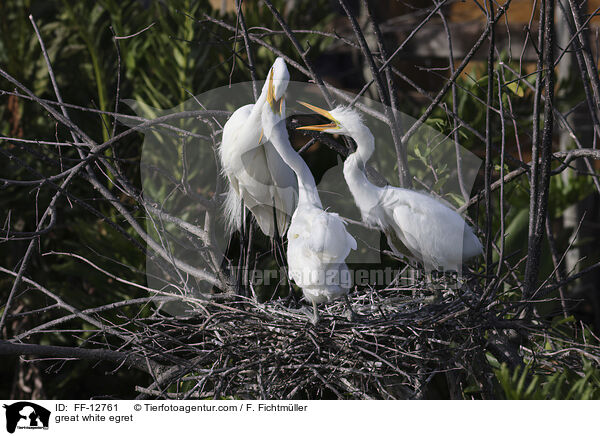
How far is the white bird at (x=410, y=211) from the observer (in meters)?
1.68

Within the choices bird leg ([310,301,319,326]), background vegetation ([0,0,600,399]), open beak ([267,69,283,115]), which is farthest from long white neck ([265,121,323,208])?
bird leg ([310,301,319,326])

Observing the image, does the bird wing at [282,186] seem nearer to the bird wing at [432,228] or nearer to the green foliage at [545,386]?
the bird wing at [432,228]

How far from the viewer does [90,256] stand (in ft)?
9.99

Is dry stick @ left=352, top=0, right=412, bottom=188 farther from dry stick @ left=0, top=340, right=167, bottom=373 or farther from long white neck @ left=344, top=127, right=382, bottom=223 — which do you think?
dry stick @ left=0, top=340, right=167, bottom=373

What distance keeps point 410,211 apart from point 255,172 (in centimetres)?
58

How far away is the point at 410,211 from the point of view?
1.72 metres

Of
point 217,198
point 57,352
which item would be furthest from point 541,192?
point 57,352

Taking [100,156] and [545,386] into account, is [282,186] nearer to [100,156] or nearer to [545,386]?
[100,156]

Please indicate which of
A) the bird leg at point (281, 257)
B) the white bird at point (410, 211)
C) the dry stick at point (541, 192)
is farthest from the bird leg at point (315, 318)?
the dry stick at point (541, 192)

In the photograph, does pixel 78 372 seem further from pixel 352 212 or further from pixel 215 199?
pixel 215 199
